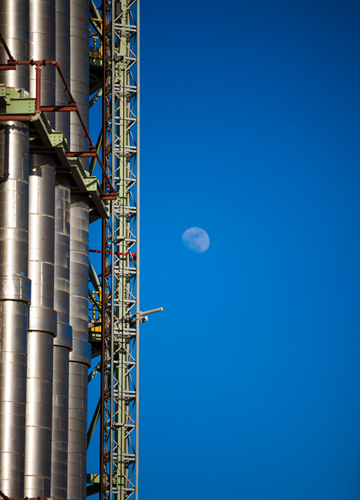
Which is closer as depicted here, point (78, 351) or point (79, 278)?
point (78, 351)

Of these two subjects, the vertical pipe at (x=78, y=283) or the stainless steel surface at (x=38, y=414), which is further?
the vertical pipe at (x=78, y=283)

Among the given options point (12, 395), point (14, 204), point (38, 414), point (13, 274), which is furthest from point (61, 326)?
point (14, 204)

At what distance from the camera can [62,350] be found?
40.5 m

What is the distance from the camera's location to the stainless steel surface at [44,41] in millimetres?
41188

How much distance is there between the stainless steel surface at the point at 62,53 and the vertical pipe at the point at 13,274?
3.97 metres

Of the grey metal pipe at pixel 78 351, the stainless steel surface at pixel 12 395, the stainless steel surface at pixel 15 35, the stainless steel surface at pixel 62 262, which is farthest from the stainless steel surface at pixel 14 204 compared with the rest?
the grey metal pipe at pixel 78 351

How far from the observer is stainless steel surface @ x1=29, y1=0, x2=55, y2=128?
135ft

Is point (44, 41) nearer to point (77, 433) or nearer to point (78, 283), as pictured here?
point (78, 283)

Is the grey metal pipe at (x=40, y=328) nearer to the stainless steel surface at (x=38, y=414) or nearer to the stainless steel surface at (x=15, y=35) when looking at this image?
the stainless steel surface at (x=38, y=414)

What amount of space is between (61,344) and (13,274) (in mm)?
5008

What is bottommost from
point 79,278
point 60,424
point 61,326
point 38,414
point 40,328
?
point 38,414

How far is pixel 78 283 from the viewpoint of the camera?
43594mm

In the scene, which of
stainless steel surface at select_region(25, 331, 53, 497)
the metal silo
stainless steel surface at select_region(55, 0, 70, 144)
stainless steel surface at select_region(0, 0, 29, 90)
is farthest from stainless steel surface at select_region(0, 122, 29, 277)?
stainless steel surface at select_region(55, 0, 70, 144)

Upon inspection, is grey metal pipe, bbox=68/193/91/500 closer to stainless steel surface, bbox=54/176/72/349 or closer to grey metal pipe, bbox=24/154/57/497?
stainless steel surface, bbox=54/176/72/349
